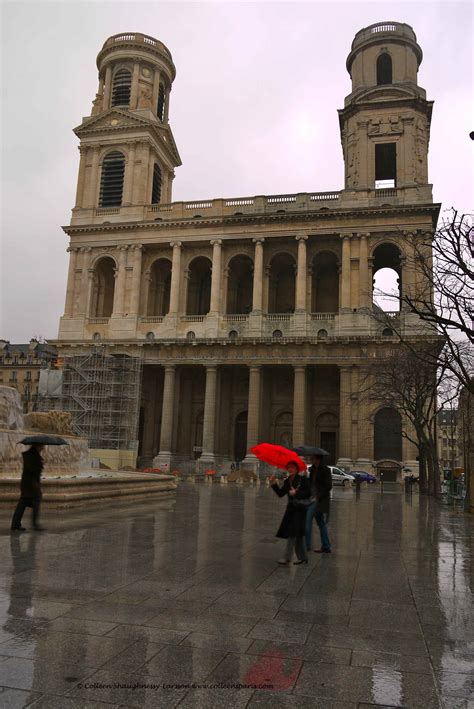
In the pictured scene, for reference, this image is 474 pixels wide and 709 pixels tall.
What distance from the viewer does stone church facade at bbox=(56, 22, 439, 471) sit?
43344 millimetres

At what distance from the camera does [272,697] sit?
3.80 metres

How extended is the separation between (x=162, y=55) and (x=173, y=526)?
53.9 meters

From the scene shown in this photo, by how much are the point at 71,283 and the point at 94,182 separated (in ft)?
31.2

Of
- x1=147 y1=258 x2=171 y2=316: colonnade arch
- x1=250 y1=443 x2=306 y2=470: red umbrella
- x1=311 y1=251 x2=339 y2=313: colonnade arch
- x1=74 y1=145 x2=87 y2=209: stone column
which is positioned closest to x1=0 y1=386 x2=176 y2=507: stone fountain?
x1=250 y1=443 x2=306 y2=470: red umbrella

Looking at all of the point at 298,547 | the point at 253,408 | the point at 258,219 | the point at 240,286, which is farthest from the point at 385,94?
the point at 298,547

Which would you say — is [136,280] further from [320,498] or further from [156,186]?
[320,498]

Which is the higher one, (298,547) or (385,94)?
(385,94)

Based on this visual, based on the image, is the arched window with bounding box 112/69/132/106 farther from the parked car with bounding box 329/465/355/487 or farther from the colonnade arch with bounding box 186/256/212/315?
the parked car with bounding box 329/465/355/487

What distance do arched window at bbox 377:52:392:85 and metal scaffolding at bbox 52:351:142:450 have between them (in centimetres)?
3129

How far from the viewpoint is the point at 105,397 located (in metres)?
45.5

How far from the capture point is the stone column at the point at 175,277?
47438 millimetres

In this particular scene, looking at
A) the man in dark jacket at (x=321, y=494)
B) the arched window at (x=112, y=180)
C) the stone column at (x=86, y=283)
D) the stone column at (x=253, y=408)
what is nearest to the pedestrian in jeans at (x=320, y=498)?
the man in dark jacket at (x=321, y=494)

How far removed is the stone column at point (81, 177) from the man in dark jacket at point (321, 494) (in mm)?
47266

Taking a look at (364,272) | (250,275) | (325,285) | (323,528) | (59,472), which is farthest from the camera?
(250,275)
